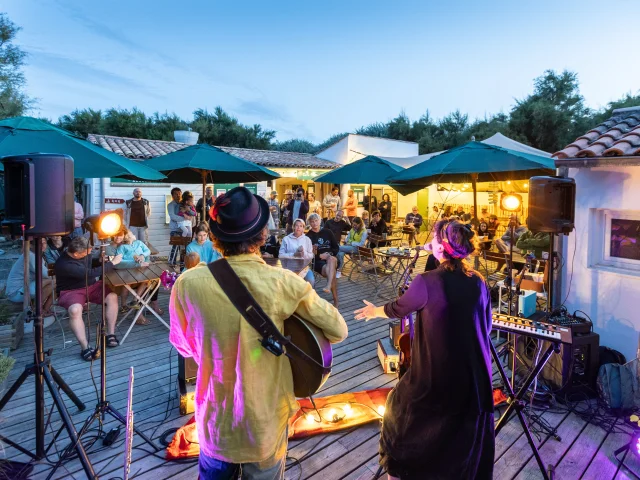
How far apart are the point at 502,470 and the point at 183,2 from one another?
15339mm

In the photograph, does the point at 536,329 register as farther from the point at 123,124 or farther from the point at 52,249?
the point at 123,124

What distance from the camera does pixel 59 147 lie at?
4.09 meters

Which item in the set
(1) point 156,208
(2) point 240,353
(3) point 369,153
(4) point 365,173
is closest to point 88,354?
(2) point 240,353

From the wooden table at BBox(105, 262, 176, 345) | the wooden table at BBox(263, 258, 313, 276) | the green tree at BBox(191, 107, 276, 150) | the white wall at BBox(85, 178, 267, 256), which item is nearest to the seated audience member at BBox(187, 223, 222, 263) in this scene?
the wooden table at BBox(105, 262, 176, 345)

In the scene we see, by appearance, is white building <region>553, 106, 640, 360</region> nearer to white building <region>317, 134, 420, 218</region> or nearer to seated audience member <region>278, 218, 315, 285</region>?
seated audience member <region>278, 218, 315, 285</region>

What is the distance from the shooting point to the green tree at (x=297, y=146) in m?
43.4

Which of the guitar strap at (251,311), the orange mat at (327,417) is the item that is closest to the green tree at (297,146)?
the orange mat at (327,417)

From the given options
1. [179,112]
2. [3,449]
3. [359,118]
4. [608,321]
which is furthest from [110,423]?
[359,118]

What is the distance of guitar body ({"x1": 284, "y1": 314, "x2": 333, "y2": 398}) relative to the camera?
4.44 ft

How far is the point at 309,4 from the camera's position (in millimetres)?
16109

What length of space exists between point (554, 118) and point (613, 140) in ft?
75.4

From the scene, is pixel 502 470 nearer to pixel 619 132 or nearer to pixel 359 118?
pixel 619 132

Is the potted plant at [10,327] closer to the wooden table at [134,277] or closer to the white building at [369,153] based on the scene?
the wooden table at [134,277]

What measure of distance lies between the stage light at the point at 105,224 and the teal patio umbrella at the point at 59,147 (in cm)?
149
